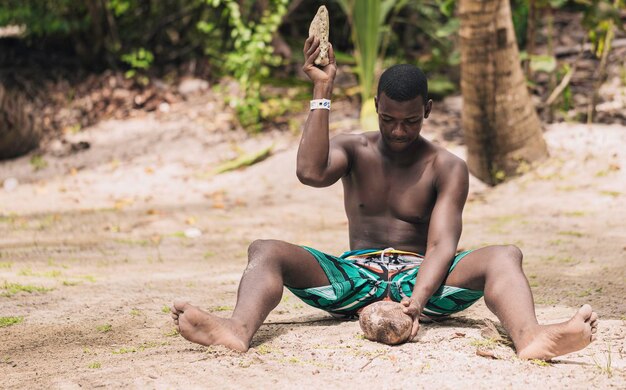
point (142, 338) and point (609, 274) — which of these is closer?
point (142, 338)

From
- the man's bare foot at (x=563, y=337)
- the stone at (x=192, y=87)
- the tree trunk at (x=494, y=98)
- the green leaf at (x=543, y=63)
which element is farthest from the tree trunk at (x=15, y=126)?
the man's bare foot at (x=563, y=337)

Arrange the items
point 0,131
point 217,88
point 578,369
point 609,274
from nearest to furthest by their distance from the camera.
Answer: point 578,369
point 609,274
point 0,131
point 217,88

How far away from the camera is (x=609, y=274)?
4.17m

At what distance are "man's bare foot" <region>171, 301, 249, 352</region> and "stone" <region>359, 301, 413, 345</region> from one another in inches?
17.3

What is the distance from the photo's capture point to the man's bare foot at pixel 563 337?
8.30 ft

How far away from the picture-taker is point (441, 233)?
122 inches

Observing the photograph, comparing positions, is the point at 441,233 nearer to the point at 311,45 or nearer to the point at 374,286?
the point at 374,286

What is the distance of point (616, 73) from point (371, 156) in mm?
5992

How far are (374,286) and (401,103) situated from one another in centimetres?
71

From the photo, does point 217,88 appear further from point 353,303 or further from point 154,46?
point 353,303

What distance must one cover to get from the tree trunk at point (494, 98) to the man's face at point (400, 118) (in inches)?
133

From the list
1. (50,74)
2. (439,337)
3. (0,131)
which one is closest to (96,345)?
(439,337)

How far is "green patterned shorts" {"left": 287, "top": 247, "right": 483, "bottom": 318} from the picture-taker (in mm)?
3111

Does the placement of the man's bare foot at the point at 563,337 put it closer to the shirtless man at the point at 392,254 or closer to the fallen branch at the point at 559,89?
the shirtless man at the point at 392,254
